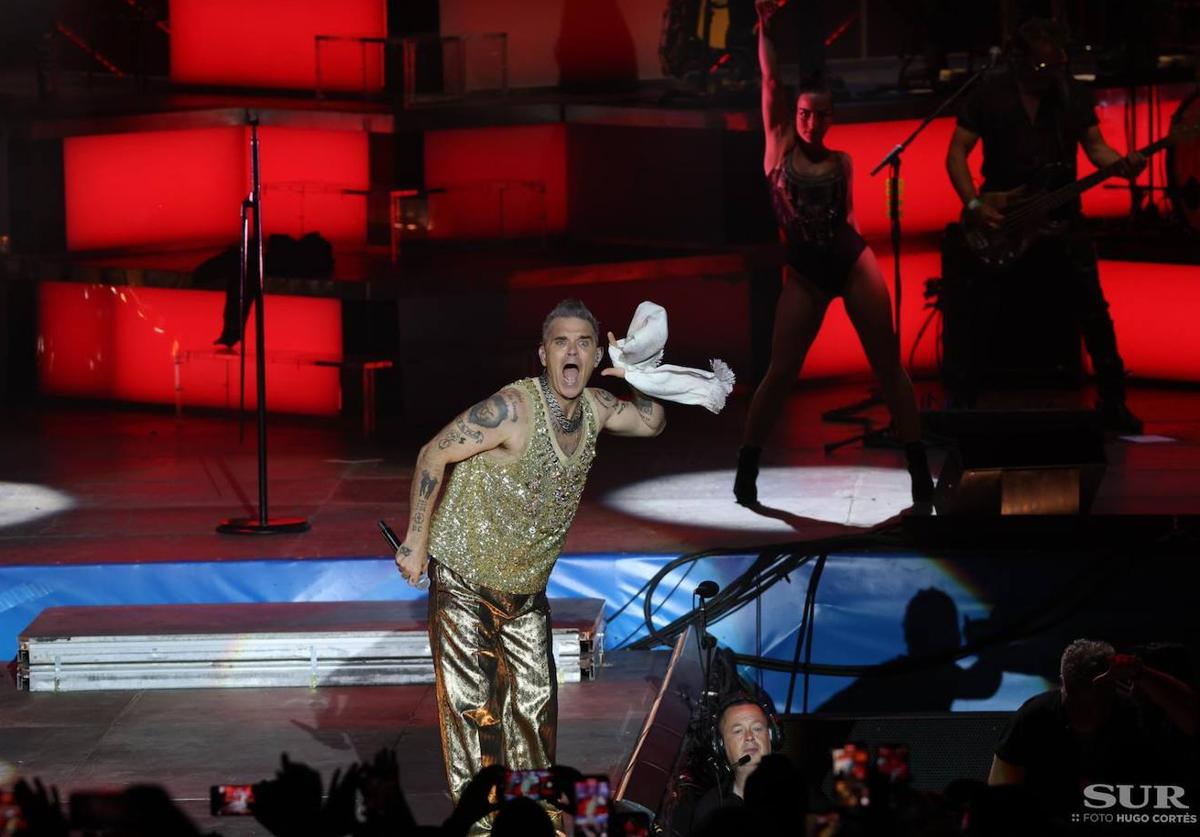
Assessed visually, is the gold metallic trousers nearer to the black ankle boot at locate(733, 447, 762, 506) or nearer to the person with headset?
the person with headset

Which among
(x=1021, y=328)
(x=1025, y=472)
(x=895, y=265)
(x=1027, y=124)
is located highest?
(x=1027, y=124)

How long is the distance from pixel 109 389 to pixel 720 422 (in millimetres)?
3838

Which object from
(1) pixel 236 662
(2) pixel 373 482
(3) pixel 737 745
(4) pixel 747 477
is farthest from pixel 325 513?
(3) pixel 737 745

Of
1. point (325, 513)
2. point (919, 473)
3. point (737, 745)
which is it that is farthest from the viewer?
point (325, 513)

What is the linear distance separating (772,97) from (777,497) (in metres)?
1.82

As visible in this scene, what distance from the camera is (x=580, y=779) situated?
12.5 ft

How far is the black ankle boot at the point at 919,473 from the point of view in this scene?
27.9ft

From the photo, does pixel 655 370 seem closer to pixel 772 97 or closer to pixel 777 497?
pixel 772 97

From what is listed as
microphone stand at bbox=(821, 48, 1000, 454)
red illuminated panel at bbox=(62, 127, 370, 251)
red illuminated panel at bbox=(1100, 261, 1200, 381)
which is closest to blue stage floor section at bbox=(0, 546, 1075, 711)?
microphone stand at bbox=(821, 48, 1000, 454)

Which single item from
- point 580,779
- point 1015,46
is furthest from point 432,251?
point 580,779

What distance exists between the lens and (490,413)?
17.6 ft

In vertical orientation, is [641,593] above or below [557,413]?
below

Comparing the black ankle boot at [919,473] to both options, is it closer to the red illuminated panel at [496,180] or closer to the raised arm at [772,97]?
the raised arm at [772,97]

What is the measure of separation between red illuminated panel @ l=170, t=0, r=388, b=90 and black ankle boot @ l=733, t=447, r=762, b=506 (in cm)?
498
